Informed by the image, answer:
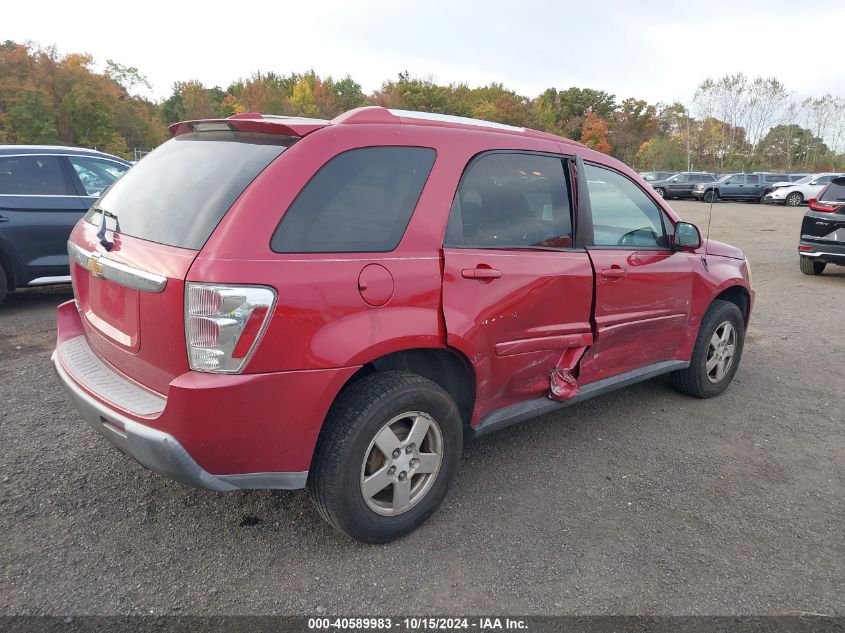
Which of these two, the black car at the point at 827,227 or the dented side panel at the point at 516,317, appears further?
the black car at the point at 827,227

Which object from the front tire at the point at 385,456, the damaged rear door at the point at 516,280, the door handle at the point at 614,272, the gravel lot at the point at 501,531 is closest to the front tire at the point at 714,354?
the gravel lot at the point at 501,531

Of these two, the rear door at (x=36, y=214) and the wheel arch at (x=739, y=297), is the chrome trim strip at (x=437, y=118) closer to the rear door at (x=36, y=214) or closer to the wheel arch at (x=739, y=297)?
the wheel arch at (x=739, y=297)

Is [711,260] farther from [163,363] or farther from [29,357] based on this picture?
[29,357]

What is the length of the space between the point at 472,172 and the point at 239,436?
1.61 meters

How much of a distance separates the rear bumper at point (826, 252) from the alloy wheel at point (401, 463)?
9.04 m

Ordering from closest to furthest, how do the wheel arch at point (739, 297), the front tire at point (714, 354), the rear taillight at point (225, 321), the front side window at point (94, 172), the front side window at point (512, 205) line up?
the rear taillight at point (225, 321), the front side window at point (512, 205), the front tire at point (714, 354), the wheel arch at point (739, 297), the front side window at point (94, 172)

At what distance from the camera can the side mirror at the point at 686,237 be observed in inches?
156

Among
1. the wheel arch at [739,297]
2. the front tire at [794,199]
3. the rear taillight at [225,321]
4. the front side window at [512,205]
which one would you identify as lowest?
the front tire at [794,199]

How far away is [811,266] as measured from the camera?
33.5ft

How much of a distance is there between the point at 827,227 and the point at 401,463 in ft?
30.7

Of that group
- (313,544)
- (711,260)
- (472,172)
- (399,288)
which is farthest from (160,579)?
(711,260)

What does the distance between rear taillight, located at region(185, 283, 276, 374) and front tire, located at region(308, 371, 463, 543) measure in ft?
1.63

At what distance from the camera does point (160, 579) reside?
7.95 ft

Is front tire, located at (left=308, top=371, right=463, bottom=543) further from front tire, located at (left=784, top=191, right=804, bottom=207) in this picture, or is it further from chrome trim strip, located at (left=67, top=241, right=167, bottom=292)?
front tire, located at (left=784, top=191, right=804, bottom=207)
